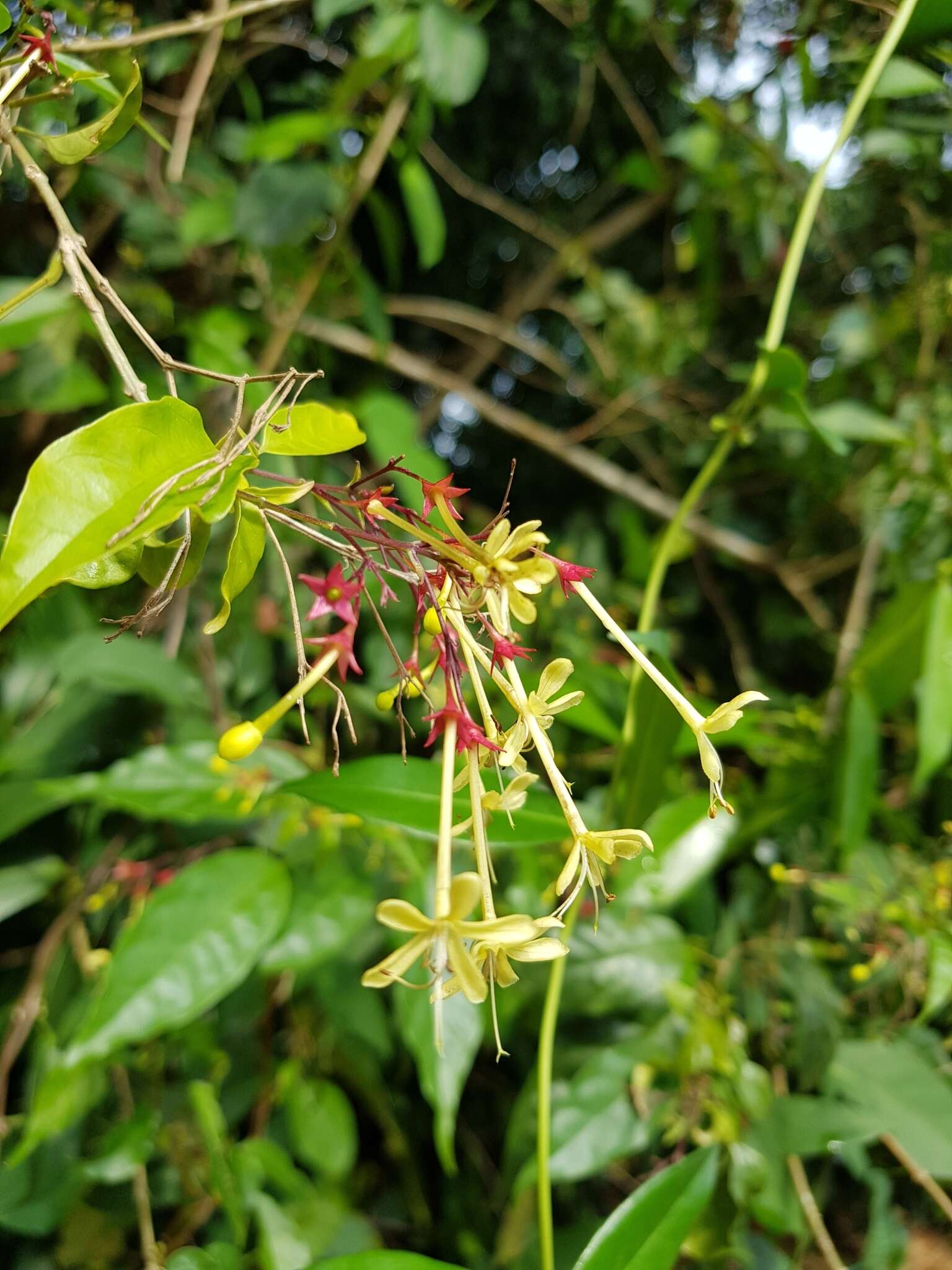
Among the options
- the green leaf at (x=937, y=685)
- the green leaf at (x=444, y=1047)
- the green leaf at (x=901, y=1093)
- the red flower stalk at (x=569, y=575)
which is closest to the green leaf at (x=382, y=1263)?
the green leaf at (x=444, y=1047)

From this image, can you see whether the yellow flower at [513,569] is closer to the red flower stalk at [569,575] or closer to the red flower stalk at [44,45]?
the red flower stalk at [569,575]

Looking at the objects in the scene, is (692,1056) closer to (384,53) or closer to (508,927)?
(508,927)

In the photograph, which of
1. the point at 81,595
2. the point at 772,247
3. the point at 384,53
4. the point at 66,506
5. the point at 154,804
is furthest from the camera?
the point at 772,247

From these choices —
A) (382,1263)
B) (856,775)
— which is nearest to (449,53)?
(856,775)

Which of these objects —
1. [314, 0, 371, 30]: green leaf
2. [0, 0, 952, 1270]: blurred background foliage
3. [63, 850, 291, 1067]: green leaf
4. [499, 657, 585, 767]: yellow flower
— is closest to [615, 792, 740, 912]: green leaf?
[0, 0, 952, 1270]: blurred background foliage

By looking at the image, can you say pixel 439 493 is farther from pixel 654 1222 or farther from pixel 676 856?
pixel 676 856

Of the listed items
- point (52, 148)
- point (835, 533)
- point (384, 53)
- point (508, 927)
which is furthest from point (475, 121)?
point (508, 927)
